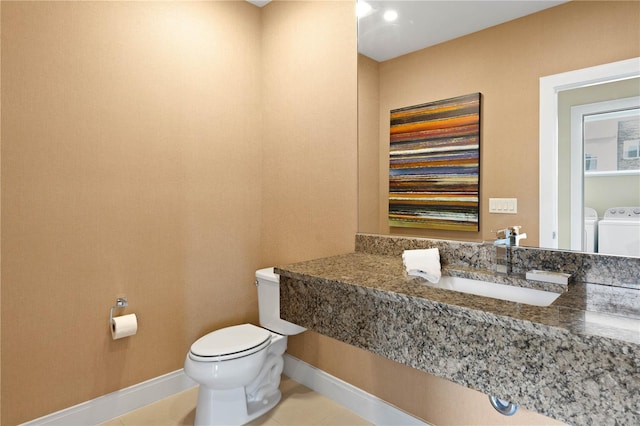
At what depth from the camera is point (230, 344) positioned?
181 cm

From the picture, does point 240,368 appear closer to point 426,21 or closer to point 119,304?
point 119,304

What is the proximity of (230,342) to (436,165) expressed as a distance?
132 cm

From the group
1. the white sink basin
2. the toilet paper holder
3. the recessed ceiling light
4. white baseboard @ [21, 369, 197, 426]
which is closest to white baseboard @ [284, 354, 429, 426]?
white baseboard @ [21, 369, 197, 426]

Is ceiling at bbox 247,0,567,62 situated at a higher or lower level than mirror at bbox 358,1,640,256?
higher

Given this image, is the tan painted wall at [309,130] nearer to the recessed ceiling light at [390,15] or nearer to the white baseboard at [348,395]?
the recessed ceiling light at [390,15]

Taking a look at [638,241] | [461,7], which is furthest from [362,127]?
[638,241]

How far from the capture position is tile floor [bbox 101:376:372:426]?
6.14ft

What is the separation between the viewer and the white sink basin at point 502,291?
120 centimetres

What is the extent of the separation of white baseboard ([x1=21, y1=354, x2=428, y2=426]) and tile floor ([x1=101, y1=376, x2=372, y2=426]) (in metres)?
0.03

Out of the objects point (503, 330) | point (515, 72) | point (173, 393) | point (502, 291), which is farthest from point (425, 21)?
point (173, 393)

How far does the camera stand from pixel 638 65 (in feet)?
3.90

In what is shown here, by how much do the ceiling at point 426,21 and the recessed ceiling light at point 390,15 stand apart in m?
0.02

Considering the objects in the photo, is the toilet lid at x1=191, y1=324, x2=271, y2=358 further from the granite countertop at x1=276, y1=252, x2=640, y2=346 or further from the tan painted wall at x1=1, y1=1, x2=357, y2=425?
the granite countertop at x1=276, y1=252, x2=640, y2=346

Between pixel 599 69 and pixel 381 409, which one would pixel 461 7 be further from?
pixel 381 409
